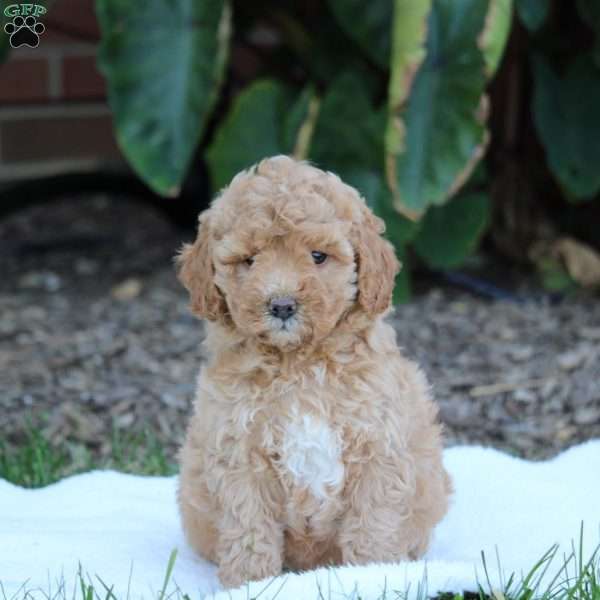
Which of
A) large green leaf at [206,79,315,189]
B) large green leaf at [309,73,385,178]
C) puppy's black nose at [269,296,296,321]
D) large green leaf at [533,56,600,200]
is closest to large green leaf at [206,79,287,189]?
large green leaf at [206,79,315,189]

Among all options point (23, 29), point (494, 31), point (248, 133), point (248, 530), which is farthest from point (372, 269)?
point (23, 29)

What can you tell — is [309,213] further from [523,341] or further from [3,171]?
[3,171]

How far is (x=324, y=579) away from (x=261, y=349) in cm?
62

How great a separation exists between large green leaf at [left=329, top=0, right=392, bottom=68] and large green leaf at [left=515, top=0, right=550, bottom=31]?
650 millimetres

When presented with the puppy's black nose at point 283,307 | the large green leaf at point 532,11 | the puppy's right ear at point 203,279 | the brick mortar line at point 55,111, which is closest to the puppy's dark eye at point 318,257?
the puppy's black nose at point 283,307

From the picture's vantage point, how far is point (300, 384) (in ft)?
10.2

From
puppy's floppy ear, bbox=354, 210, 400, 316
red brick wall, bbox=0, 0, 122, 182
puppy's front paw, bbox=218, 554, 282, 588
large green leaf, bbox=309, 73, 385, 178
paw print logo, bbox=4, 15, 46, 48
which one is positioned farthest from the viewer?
red brick wall, bbox=0, 0, 122, 182

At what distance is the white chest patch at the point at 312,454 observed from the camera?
3074 millimetres

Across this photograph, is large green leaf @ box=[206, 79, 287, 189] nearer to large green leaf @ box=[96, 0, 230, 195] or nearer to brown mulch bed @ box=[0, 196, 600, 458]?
large green leaf @ box=[96, 0, 230, 195]

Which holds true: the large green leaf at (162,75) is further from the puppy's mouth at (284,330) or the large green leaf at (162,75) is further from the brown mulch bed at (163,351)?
the puppy's mouth at (284,330)

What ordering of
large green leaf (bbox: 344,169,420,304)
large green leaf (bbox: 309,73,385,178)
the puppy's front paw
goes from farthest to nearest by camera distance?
large green leaf (bbox: 309,73,385,178) < large green leaf (bbox: 344,169,420,304) < the puppy's front paw

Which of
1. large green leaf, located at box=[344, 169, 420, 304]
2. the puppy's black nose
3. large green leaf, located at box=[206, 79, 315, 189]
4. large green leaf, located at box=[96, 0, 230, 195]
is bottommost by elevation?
large green leaf, located at box=[344, 169, 420, 304]

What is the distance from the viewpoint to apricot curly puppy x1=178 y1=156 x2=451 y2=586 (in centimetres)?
296

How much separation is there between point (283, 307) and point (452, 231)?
132 inches
